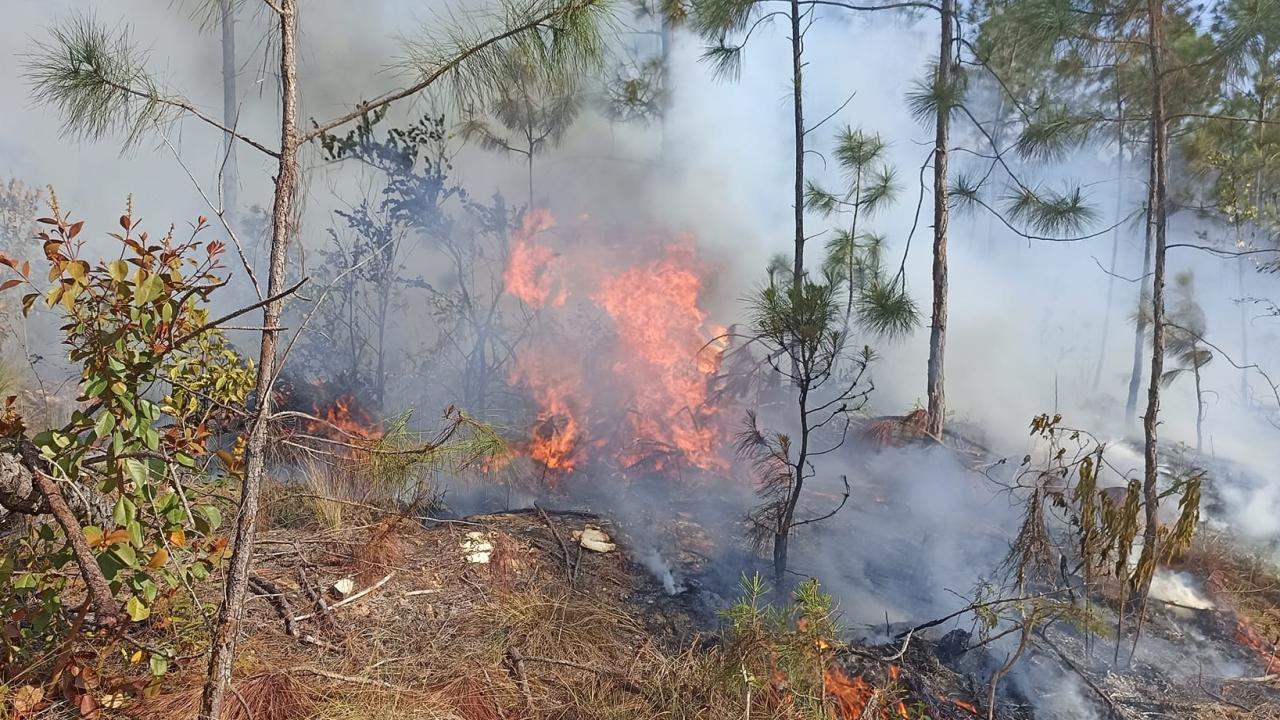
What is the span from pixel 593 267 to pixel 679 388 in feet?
8.92

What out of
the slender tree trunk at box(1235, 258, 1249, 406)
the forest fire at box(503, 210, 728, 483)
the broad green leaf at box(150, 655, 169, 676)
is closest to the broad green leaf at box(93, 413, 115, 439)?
the broad green leaf at box(150, 655, 169, 676)

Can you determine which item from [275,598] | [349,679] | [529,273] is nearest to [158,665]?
[349,679]

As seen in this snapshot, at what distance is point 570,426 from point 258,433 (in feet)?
18.8

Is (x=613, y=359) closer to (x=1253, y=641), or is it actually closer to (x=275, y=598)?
(x=275, y=598)

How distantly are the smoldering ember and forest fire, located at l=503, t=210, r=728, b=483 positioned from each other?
6 cm

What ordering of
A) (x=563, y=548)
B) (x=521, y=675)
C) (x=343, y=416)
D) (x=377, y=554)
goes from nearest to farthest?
(x=521, y=675), (x=377, y=554), (x=563, y=548), (x=343, y=416)

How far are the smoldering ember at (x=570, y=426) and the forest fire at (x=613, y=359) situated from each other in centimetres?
6

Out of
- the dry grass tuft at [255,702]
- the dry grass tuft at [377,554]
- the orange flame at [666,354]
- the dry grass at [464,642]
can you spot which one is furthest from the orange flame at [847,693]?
the orange flame at [666,354]

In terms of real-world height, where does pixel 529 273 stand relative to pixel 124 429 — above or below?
above

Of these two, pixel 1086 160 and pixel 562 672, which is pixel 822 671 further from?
pixel 1086 160

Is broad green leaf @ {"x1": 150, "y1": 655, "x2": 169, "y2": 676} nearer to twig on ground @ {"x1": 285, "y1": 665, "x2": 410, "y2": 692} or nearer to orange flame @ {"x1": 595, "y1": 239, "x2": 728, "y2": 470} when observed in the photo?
twig on ground @ {"x1": 285, "y1": 665, "x2": 410, "y2": 692}

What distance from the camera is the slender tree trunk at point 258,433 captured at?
1.74 metres

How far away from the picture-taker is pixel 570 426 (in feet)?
24.4

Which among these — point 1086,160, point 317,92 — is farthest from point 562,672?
point 1086,160
